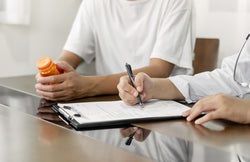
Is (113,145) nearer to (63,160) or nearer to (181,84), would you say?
(63,160)

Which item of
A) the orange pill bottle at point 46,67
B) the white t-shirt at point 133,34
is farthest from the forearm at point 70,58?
the orange pill bottle at point 46,67

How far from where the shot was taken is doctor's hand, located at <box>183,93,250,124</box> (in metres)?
0.88

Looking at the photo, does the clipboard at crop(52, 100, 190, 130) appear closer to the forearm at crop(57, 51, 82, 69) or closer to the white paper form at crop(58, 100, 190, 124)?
the white paper form at crop(58, 100, 190, 124)

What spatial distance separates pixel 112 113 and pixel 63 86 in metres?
0.30

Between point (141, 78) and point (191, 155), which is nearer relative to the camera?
point (191, 155)

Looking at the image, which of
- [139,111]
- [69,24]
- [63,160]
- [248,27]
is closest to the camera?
[63,160]

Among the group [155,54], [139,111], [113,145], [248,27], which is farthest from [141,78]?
[248,27]

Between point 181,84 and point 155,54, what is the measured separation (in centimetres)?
42

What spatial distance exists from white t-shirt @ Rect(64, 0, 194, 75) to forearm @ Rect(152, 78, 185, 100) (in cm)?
41

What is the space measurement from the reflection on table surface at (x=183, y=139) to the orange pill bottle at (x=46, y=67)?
0.61 feet

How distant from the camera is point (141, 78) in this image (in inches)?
42.5

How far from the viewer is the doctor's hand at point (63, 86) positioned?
1171mm

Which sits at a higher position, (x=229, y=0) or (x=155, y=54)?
(x=229, y=0)

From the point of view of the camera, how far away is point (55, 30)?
7.59ft
